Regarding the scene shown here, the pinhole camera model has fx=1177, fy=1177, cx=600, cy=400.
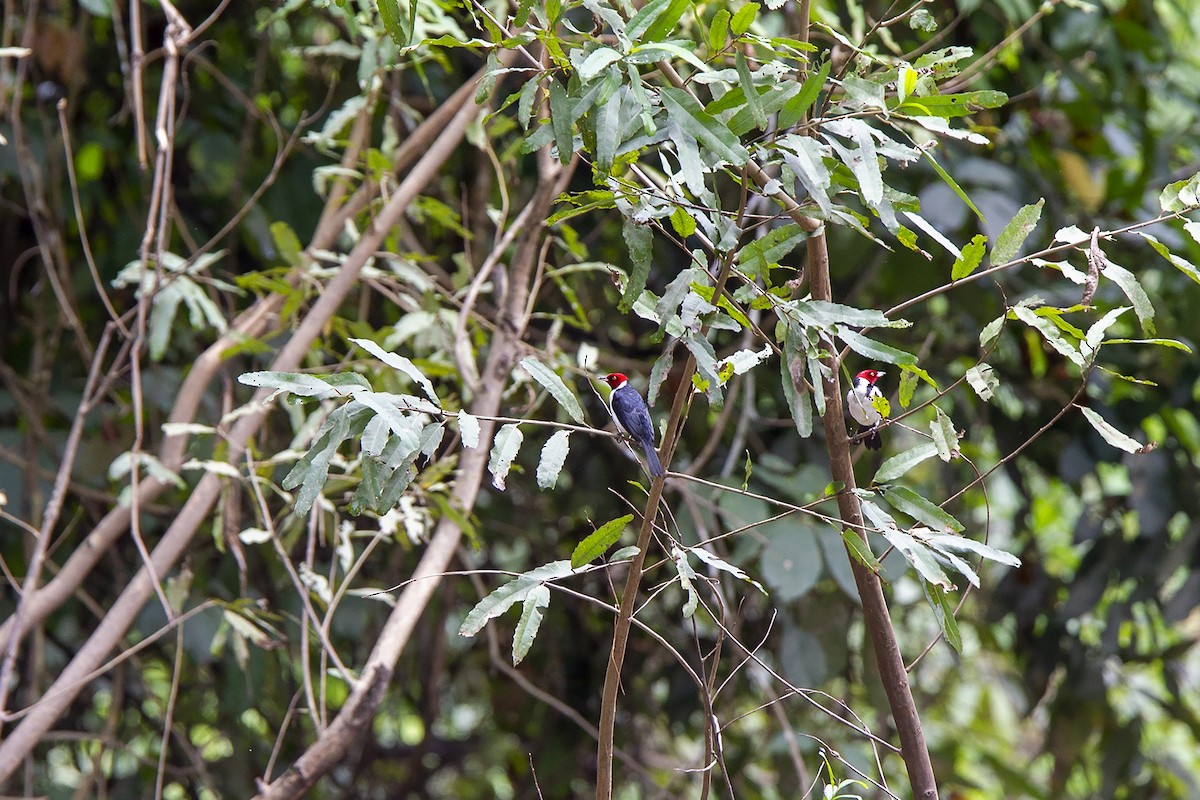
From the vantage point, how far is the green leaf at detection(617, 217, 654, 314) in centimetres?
90

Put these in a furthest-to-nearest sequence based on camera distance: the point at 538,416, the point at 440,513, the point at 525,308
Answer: the point at 538,416
the point at 525,308
the point at 440,513

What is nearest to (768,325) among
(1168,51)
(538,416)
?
(538,416)

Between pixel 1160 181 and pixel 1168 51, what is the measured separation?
0.34 metres

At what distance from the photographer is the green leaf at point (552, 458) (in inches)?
35.6

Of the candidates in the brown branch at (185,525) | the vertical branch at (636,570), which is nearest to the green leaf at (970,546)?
the vertical branch at (636,570)

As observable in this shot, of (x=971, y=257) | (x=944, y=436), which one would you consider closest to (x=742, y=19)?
(x=971, y=257)

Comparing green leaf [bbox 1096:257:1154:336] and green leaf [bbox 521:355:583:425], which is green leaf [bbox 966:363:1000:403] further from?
green leaf [bbox 521:355:583:425]

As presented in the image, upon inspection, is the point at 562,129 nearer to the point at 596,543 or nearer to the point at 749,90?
the point at 749,90

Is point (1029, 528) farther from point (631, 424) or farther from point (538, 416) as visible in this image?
point (631, 424)

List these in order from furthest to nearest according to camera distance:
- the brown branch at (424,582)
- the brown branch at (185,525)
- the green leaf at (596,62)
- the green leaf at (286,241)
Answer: the green leaf at (286,241) → the brown branch at (185,525) → the brown branch at (424,582) → the green leaf at (596,62)

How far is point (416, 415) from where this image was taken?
2.94 ft

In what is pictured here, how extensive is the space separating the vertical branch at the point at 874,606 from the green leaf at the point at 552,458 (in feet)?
0.75

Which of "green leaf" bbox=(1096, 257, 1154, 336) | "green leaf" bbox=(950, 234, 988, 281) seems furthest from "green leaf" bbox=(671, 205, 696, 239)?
"green leaf" bbox=(1096, 257, 1154, 336)

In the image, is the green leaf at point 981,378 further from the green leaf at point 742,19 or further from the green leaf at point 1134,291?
the green leaf at point 742,19
